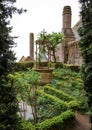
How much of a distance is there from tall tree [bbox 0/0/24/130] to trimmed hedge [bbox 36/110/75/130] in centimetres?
337

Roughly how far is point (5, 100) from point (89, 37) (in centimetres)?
→ 450

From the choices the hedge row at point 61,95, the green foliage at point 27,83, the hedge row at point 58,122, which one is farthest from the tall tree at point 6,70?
the hedge row at point 61,95

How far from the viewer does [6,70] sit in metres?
7.02

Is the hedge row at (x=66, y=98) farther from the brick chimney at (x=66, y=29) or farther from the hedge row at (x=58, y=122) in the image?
the brick chimney at (x=66, y=29)

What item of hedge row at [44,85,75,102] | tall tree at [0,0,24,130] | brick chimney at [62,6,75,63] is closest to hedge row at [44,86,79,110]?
hedge row at [44,85,75,102]

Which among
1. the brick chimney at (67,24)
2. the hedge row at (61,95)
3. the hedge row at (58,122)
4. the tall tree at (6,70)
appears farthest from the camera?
the brick chimney at (67,24)

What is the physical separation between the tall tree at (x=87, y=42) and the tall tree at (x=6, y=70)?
12.1 ft

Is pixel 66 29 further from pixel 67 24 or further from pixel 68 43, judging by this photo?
pixel 68 43

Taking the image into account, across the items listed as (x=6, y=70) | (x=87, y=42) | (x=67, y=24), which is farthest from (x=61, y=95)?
(x=67, y=24)

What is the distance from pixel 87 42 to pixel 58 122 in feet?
11.9

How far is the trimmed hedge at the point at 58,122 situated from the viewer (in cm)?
1049

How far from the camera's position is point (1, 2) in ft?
23.2

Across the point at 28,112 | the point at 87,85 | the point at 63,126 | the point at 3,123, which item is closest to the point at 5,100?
the point at 3,123

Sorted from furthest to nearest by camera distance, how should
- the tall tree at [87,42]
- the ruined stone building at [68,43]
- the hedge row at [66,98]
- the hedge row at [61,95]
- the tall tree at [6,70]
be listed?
the ruined stone building at [68,43] → the hedge row at [61,95] → the hedge row at [66,98] → the tall tree at [87,42] → the tall tree at [6,70]
